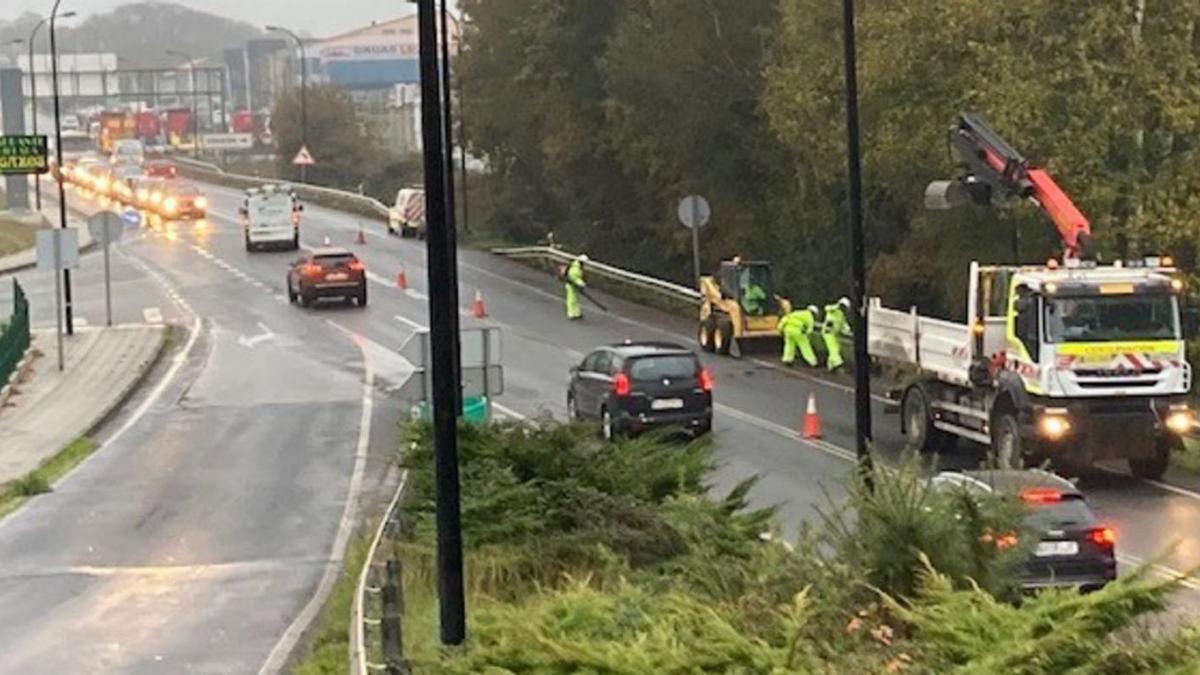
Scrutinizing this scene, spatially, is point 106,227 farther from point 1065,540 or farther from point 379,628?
point 379,628

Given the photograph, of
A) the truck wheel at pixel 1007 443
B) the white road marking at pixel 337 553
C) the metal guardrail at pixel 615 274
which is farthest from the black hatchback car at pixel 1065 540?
the metal guardrail at pixel 615 274

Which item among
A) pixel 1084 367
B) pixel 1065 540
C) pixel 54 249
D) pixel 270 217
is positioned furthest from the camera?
pixel 270 217

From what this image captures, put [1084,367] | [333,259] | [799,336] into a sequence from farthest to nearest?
1. [333,259]
2. [799,336]
3. [1084,367]

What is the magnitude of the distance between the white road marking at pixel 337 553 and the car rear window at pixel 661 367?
4.31 m

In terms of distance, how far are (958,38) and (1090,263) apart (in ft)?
35.7

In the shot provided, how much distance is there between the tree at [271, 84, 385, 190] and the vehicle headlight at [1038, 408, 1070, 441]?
309 feet

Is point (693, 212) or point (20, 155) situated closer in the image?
point (693, 212)

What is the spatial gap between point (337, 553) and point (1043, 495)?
8.62 metres

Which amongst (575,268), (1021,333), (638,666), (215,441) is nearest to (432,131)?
(638,666)

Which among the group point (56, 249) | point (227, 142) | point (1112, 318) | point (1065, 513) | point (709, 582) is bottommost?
point (1065, 513)

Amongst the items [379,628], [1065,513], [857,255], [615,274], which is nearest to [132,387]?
[615,274]

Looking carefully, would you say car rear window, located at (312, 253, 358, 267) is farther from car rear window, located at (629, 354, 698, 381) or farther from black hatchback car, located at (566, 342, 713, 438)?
car rear window, located at (629, 354, 698, 381)

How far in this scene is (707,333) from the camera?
42.9 m

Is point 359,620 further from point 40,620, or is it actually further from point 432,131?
point 40,620
